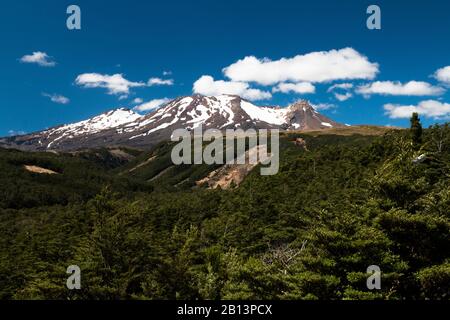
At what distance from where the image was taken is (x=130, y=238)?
50438mm

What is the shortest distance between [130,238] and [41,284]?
35.0 ft

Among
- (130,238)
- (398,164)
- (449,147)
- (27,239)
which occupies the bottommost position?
(27,239)

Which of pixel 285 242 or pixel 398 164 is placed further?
pixel 285 242

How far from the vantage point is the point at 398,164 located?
139ft

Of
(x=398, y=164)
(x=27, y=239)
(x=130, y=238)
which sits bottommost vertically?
(x=27, y=239)

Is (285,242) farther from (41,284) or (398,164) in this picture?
(41,284)

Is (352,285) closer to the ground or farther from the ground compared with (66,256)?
farther from the ground

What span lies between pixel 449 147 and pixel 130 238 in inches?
3395

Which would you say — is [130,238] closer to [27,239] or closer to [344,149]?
[27,239]
